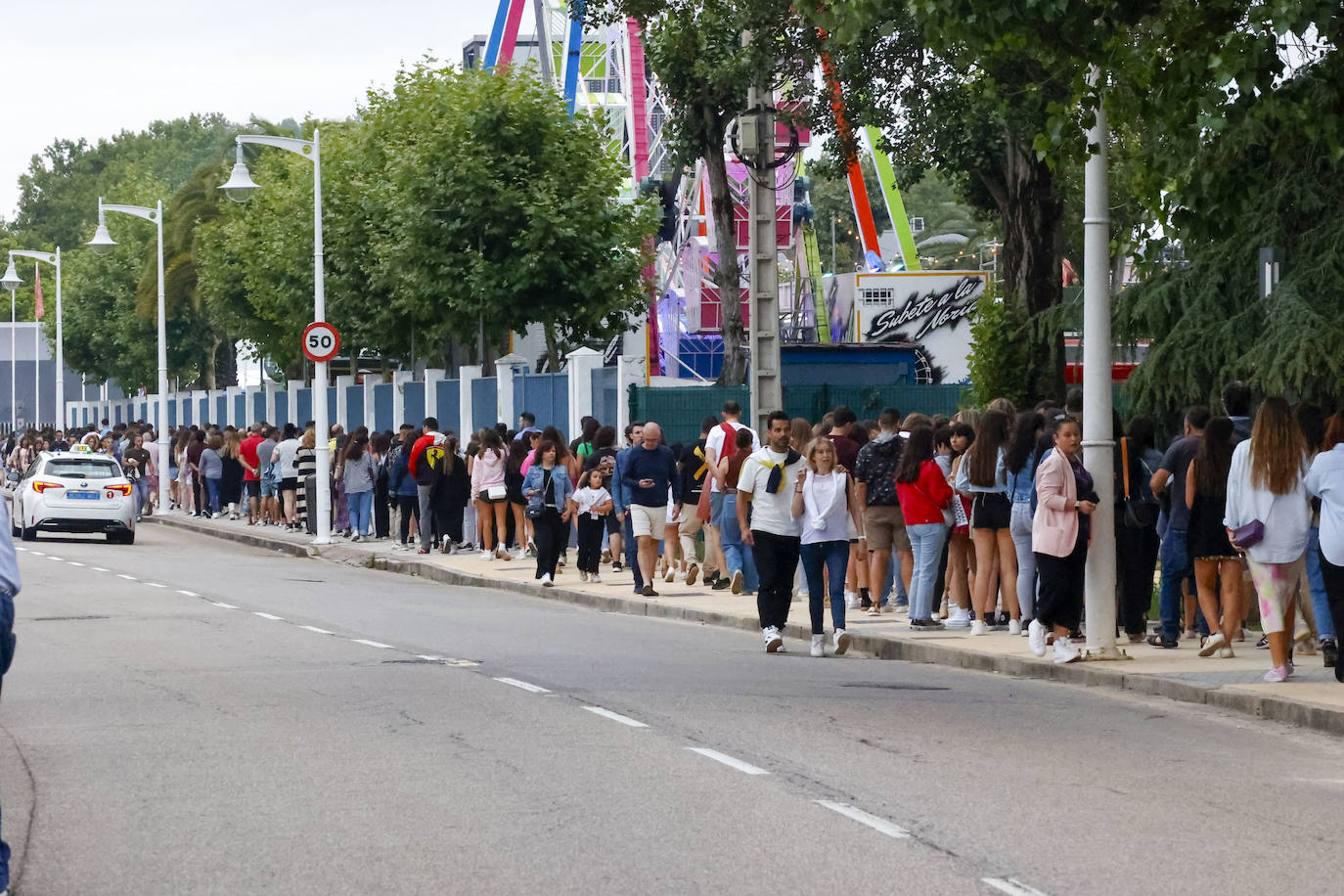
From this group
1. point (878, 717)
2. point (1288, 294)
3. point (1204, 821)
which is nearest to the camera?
point (1204, 821)

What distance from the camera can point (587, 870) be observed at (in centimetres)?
764

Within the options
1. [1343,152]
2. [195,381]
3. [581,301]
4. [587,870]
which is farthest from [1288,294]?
[195,381]

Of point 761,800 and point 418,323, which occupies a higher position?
point 418,323

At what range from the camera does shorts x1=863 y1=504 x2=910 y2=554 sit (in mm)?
18906

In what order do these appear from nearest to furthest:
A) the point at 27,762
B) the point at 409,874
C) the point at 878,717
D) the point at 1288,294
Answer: the point at 409,874 → the point at 27,762 → the point at 878,717 → the point at 1288,294

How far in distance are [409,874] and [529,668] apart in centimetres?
745

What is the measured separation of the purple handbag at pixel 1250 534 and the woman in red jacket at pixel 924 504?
4.48m

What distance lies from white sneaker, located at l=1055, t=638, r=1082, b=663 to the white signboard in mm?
48442

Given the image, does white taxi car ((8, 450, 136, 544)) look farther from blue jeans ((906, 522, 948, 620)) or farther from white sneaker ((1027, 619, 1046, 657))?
white sneaker ((1027, 619, 1046, 657))

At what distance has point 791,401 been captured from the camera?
→ 35.5 m

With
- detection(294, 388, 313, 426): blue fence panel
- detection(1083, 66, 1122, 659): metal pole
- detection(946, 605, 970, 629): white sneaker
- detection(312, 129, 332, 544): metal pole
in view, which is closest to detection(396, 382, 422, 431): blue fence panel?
detection(312, 129, 332, 544): metal pole

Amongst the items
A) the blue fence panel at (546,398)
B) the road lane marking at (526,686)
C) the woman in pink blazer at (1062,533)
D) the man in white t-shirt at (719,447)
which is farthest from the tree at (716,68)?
the road lane marking at (526,686)

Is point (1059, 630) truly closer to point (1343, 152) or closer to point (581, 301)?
point (1343, 152)

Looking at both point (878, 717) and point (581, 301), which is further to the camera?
point (581, 301)
